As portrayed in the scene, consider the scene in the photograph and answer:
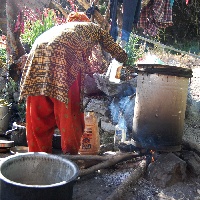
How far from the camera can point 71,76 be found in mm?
3400

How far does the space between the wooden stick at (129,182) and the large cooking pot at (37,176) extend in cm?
60

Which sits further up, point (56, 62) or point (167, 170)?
point (56, 62)

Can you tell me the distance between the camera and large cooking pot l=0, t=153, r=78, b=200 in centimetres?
217

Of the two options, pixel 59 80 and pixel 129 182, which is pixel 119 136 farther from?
pixel 59 80

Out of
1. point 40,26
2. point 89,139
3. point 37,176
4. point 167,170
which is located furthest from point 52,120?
point 40,26

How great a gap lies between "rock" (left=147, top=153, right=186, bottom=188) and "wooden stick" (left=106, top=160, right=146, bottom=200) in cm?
10

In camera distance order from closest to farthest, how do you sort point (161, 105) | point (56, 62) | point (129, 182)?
point (129, 182) → point (56, 62) → point (161, 105)

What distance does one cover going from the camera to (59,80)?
3.30 meters

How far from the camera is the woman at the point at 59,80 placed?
332cm

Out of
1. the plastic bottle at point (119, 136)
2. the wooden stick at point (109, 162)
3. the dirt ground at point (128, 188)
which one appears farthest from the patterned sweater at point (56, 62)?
the plastic bottle at point (119, 136)

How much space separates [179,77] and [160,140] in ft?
2.38

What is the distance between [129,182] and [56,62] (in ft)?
4.73

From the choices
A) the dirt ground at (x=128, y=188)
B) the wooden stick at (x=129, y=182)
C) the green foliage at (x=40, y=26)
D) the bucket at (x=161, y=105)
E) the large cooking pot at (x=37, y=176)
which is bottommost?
the dirt ground at (x=128, y=188)

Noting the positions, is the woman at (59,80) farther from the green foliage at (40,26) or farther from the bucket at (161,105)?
the green foliage at (40,26)
